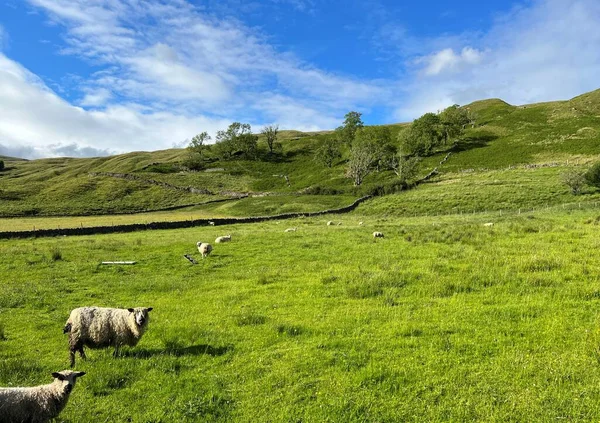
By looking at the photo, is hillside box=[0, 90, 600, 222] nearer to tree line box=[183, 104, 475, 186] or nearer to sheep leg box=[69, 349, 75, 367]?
tree line box=[183, 104, 475, 186]

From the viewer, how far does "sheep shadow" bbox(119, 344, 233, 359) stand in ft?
31.4

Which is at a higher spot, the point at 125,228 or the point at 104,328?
the point at 125,228

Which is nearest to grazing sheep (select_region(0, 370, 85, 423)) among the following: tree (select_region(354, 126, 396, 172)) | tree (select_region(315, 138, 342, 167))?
tree (select_region(354, 126, 396, 172))

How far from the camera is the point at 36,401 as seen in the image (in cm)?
659

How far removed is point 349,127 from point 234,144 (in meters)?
50.2

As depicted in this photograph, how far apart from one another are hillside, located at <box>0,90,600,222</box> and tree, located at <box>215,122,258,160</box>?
11.4m

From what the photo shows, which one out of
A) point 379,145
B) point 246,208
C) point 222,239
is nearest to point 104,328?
point 222,239

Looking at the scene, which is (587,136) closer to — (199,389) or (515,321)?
(515,321)

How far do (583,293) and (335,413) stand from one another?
1001cm

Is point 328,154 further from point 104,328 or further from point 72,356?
point 72,356

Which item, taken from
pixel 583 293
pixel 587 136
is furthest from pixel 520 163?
pixel 583 293

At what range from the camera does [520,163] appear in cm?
8588

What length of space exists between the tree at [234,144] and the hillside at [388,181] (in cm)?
1143

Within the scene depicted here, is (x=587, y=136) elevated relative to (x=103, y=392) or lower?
elevated
